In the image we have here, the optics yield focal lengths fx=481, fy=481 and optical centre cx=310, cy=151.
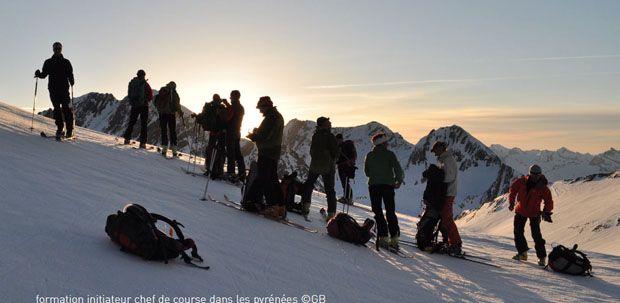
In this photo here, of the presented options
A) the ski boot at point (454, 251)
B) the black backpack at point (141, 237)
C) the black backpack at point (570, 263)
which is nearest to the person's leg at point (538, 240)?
the black backpack at point (570, 263)

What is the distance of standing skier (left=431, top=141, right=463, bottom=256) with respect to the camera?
34.8ft

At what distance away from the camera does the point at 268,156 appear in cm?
970

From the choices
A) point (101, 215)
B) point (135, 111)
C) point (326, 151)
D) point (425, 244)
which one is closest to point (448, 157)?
point (425, 244)

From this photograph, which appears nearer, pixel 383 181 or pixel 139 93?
pixel 383 181

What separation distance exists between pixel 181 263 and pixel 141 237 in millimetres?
569

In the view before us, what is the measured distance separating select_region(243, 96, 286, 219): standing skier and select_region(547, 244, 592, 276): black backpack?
5891 millimetres

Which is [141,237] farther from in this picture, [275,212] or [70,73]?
[70,73]

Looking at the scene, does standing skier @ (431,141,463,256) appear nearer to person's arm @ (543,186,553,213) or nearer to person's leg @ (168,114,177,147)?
person's arm @ (543,186,553,213)

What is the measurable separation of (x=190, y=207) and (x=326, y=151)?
3589 mm

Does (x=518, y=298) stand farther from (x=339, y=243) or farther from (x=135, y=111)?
(x=135, y=111)

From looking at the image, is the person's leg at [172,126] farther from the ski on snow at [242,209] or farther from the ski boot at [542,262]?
the ski boot at [542,262]

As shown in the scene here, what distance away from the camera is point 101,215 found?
639 centimetres

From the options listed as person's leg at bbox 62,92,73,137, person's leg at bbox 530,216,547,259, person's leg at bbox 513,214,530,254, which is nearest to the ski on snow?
person's leg at bbox 62,92,73,137

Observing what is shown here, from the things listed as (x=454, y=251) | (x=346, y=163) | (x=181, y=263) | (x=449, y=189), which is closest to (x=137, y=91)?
(x=346, y=163)
